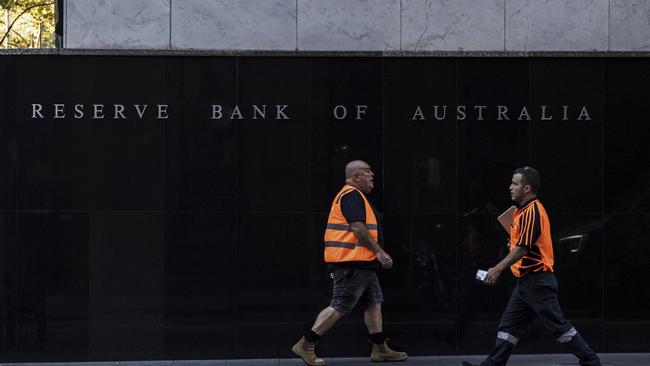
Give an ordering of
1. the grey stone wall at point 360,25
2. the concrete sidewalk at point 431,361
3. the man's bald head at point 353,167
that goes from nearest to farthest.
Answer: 1. the man's bald head at point 353,167
2. the concrete sidewalk at point 431,361
3. the grey stone wall at point 360,25

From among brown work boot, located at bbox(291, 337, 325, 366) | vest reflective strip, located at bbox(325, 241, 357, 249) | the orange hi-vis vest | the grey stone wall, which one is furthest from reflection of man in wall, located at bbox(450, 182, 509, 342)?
the grey stone wall

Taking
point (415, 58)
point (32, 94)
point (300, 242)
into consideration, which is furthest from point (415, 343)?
point (32, 94)

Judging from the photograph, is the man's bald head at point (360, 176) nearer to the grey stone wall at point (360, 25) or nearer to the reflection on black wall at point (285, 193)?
the reflection on black wall at point (285, 193)

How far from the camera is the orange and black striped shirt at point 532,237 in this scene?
8000mm

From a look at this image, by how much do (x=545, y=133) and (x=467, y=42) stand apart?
1.27 m

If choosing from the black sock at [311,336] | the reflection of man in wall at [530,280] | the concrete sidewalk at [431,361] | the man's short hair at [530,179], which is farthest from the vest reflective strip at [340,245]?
the man's short hair at [530,179]

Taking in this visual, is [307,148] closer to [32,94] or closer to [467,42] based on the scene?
[467,42]

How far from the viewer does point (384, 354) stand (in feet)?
31.0

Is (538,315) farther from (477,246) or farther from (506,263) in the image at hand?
(477,246)

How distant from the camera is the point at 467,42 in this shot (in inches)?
386

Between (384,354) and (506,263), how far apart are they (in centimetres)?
208

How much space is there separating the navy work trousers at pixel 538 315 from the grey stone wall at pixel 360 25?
286 centimetres

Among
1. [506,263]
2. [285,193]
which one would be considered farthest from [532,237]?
[285,193]

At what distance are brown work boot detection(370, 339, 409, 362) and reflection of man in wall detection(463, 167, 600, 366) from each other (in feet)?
4.85
